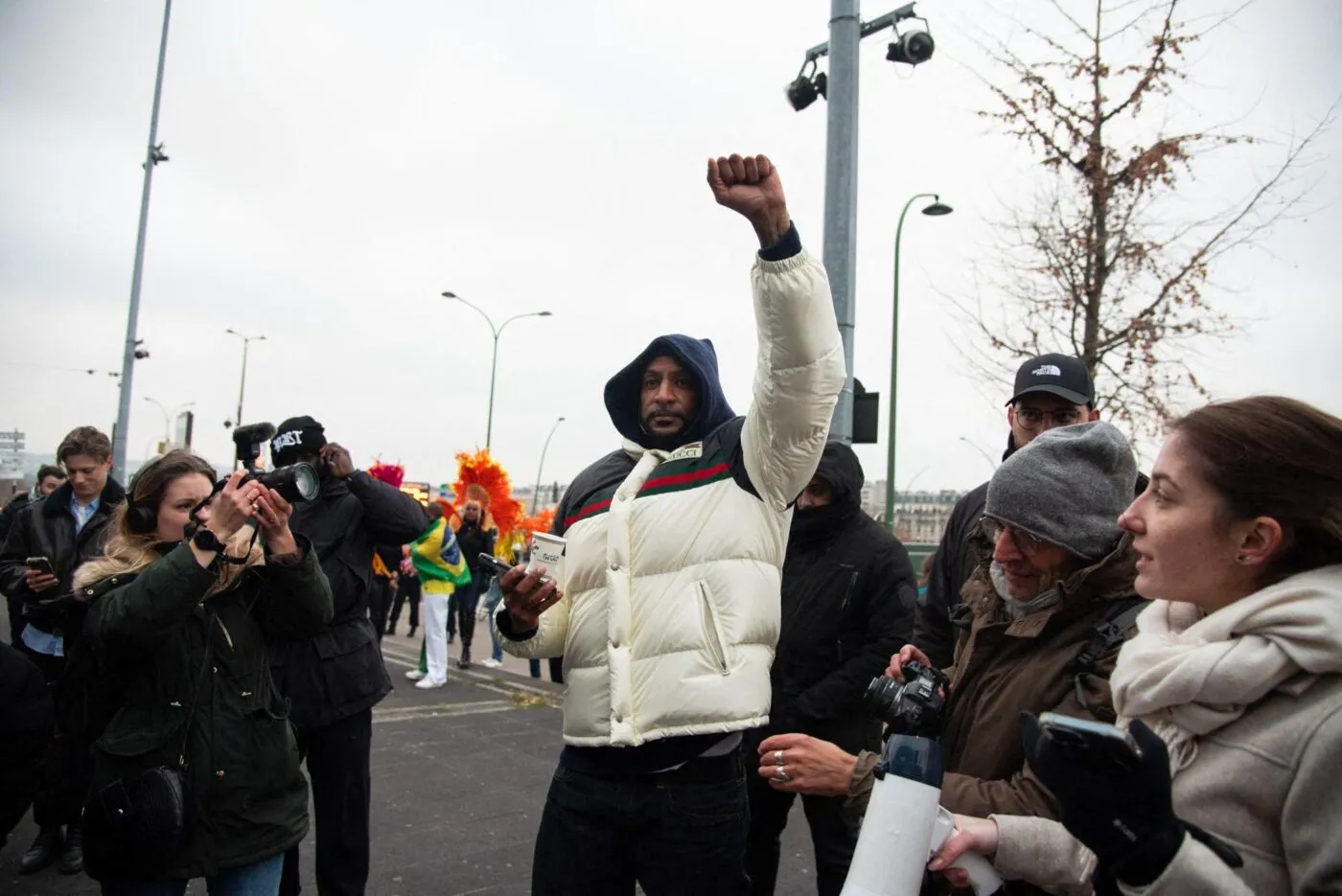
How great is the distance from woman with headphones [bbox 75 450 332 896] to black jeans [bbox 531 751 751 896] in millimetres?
801

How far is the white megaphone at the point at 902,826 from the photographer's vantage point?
4.60 ft

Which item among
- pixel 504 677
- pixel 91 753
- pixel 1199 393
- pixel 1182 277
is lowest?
pixel 504 677

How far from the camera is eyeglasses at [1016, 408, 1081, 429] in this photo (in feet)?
10.9

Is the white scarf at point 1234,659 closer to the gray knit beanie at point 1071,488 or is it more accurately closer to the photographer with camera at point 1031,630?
the photographer with camera at point 1031,630

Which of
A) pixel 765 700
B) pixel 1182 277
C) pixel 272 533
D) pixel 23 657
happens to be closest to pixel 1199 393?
pixel 1182 277

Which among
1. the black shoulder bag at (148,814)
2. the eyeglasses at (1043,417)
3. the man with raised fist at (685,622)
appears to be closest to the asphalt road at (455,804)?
the black shoulder bag at (148,814)

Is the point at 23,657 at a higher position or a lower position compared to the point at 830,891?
higher

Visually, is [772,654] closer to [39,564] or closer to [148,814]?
[148,814]

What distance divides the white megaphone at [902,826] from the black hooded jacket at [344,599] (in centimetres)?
238

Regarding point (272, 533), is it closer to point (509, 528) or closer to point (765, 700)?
point (765, 700)

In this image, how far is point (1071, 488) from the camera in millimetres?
1882

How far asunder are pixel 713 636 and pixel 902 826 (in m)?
0.92

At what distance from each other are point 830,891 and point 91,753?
2412mm

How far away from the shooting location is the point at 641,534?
2.42 m
